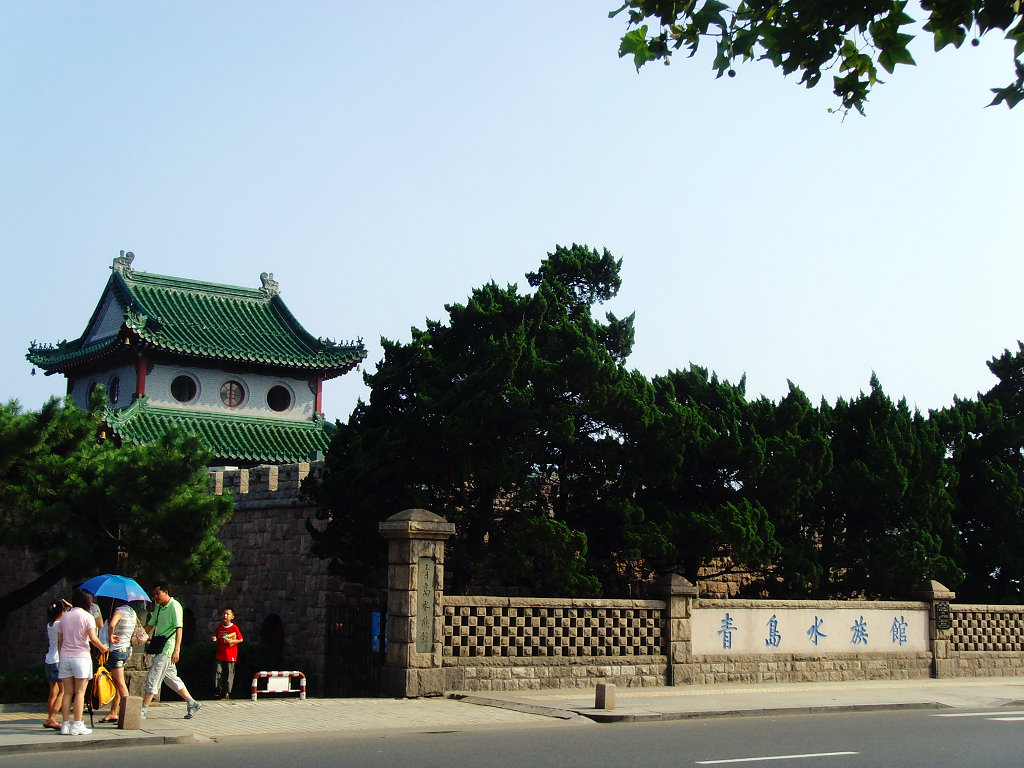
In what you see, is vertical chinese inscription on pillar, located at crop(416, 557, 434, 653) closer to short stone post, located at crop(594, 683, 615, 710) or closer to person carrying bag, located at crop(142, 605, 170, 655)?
short stone post, located at crop(594, 683, 615, 710)

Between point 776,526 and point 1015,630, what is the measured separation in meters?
5.75

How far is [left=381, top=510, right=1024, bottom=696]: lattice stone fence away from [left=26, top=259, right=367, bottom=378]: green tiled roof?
53.8 ft

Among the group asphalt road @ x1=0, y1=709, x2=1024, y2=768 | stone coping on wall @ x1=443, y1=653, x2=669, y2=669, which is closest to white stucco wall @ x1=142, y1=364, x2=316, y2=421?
stone coping on wall @ x1=443, y1=653, x2=669, y2=669

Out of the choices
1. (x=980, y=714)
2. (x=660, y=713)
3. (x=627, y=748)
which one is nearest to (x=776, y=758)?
(x=627, y=748)

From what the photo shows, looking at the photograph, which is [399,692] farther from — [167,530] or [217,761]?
[217,761]

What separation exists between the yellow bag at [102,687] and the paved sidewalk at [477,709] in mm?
298

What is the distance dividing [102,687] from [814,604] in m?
12.9

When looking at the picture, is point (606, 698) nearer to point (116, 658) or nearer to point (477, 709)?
point (477, 709)

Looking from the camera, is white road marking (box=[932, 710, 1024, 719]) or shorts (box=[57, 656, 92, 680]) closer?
shorts (box=[57, 656, 92, 680])

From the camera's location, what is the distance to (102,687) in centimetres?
1248

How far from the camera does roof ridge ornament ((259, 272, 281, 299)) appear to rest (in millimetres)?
35269

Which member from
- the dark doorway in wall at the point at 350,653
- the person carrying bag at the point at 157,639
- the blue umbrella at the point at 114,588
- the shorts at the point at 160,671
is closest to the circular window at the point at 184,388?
the dark doorway in wall at the point at 350,653

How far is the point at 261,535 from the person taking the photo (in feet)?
79.6

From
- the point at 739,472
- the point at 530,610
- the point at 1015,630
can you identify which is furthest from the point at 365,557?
→ the point at 1015,630
